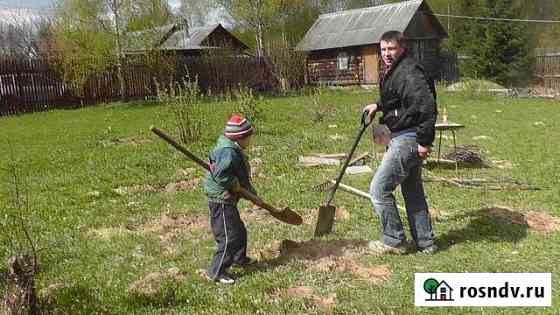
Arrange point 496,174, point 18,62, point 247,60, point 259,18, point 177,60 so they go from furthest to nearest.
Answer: point 259,18, point 247,60, point 177,60, point 18,62, point 496,174

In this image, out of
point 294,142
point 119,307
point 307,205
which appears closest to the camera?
point 119,307

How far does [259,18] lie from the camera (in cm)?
3559

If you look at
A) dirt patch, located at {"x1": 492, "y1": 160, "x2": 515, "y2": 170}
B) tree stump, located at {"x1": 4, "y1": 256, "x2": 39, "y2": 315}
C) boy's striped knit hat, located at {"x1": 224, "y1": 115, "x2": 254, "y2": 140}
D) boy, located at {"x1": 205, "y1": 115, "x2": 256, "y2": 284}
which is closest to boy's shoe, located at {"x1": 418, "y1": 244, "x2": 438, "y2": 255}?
boy, located at {"x1": 205, "y1": 115, "x2": 256, "y2": 284}

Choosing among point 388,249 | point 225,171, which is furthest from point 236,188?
point 388,249

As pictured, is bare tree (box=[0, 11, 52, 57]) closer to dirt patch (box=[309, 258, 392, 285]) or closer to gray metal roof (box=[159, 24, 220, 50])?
gray metal roof (box=[159, 24, 220, 50])

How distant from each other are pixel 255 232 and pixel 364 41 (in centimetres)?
2674

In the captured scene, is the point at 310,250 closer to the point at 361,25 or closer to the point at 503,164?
the point at 503,164

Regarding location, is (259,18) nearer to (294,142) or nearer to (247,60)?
(247,60)

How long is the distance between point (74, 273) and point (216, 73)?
22.6 m

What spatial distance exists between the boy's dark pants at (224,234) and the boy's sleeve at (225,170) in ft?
0.64

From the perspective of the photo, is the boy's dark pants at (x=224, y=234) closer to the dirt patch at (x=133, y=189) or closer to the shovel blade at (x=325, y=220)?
the shovel blade at (x=325, y=220)

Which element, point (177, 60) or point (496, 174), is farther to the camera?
point (177, 60)

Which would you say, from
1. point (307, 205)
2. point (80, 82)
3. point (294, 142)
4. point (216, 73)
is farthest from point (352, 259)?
point (216, 73)

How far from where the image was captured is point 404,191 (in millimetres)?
4973
